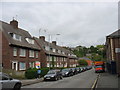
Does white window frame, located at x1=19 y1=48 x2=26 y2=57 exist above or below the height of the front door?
above

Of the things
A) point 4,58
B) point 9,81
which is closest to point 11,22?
point 4,58

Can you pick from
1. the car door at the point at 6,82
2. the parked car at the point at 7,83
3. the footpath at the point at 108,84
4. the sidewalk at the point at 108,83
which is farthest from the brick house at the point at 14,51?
the car door at the point at 6,82

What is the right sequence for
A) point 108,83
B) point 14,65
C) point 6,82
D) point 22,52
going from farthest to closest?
point 22,52 < point 14,65 < point 108,83 < point 6,82

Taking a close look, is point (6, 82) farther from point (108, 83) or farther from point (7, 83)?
point (108, 83)

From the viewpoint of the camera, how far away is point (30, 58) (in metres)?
35.6

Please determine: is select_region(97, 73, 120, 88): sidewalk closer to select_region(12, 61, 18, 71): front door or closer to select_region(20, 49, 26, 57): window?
select_region(12, 61, 18, 71): front door

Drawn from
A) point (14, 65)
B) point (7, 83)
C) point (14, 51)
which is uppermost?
point (14, 51)

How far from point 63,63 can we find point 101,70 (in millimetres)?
19466

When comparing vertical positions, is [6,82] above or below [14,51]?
below

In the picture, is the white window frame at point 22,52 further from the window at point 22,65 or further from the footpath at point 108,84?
the footpath at point 108,84

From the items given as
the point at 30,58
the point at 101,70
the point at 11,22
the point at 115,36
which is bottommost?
the point at 101,70

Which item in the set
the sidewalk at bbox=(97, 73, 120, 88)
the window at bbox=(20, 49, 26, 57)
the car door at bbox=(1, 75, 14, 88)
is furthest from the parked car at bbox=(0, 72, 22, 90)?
the window at bbox=(20, 49, 26, 57)

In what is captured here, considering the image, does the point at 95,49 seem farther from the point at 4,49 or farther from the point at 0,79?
the point at 0,79

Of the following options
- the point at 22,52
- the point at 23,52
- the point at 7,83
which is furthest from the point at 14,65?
the point at 7,83
